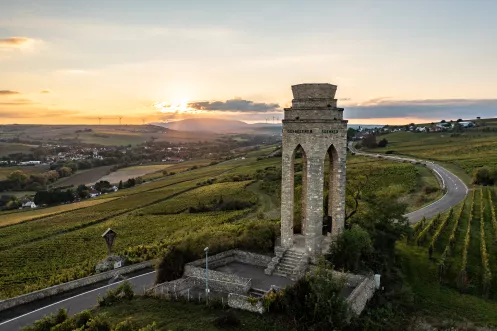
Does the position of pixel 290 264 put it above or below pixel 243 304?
above

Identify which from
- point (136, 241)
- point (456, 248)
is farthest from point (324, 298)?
point (136, 241)

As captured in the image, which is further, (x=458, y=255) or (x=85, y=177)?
(x=85, y=177)

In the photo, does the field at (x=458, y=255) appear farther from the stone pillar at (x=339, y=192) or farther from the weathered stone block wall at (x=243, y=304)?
the weathered stone block wall at (x=243, y=304)

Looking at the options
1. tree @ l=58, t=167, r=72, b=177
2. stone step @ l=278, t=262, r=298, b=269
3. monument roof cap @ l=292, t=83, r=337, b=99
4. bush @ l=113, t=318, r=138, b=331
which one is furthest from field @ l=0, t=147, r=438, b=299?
tree @ l=58, t=167, r=72, b=177

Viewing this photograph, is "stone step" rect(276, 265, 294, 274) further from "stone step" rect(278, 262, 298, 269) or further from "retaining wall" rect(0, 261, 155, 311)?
"retaining wall" rect(0, 261, 155, 311)

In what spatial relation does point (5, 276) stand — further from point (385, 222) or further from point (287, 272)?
point (385, 222)

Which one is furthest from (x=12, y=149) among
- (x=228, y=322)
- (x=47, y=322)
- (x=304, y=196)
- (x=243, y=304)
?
(x=228, y=322)

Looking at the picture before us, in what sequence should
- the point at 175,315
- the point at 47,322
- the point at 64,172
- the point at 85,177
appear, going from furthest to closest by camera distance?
the point at 64,172
the point at 85,177
the point at 175,315
the point at 47,322

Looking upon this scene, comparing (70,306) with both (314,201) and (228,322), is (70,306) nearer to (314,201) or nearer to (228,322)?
(228,322)
